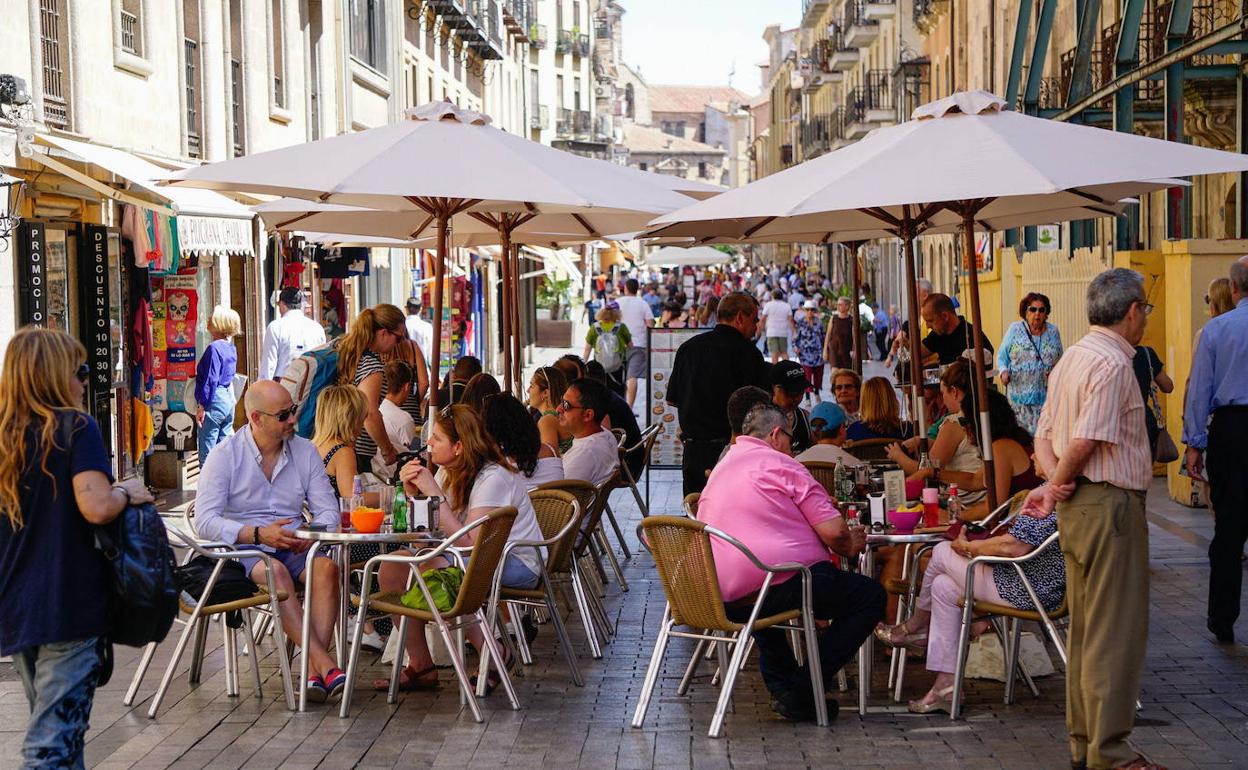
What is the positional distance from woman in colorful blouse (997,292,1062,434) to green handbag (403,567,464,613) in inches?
237

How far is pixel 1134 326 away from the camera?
6.04 m

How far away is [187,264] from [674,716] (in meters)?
11.8

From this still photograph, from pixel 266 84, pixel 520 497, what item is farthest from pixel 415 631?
pixel 266 84

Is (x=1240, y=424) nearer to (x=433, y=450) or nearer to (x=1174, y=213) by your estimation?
(x=433, y=450)

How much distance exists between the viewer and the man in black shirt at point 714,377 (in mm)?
10711

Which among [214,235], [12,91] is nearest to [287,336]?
[214,235]

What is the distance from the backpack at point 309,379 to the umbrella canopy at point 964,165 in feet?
9.24

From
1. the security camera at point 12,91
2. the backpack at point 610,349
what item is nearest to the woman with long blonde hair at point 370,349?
the security camera at point 12,91

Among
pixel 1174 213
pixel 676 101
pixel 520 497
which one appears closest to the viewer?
pixel 520 497

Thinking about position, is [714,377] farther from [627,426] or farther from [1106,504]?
[1106,504]

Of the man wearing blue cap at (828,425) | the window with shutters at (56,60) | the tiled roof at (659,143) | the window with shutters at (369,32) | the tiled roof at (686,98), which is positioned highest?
the tiled roof at (686,98)

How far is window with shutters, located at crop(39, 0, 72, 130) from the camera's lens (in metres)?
14.3

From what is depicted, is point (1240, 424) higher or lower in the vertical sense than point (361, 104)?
lower

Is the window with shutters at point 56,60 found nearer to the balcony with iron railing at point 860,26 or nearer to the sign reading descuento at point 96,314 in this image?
the sign reading descuento at point 96,314
